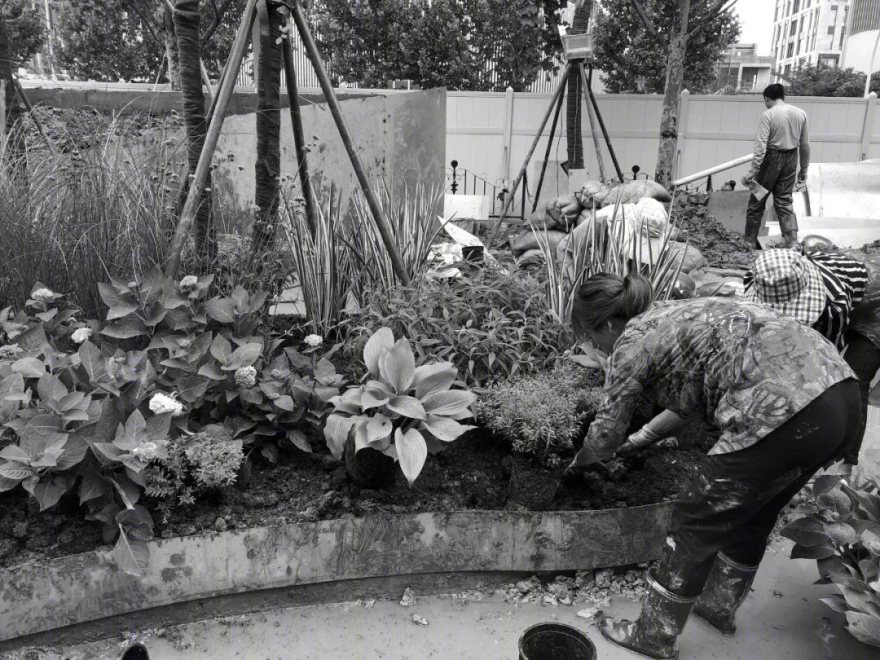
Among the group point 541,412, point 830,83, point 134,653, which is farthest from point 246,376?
point 830,83

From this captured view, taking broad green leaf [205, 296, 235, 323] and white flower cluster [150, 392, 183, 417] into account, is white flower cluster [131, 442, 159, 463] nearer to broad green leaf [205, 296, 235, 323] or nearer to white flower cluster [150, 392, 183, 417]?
white flower cluster [150, 392, 183, 417]

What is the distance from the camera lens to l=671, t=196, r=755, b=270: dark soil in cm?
665

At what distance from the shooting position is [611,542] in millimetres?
2623

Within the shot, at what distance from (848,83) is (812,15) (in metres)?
48.7

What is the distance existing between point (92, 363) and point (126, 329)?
27 cm

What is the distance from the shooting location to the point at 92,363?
247 centimetres

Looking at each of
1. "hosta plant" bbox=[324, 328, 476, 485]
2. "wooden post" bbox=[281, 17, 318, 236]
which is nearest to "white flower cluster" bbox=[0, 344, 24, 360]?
"hosta plant" bbox=[324, 328, 476, 485]

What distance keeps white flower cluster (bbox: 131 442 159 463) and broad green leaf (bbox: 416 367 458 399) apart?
901 mm

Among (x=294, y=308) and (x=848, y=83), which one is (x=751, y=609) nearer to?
(x=294, y=308)

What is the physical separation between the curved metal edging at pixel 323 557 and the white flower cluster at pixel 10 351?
782 millimetres

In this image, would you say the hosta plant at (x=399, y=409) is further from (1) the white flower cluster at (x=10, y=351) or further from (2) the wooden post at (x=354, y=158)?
(1) the white flower cluster at (x=10, y=351)

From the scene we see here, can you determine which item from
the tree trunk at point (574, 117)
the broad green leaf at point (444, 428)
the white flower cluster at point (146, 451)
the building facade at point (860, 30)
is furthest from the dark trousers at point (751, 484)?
the building facade at point (860, 30)

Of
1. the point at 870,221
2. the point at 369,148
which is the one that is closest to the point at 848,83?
the point at 870,221

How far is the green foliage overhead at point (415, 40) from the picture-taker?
18.8 metres
